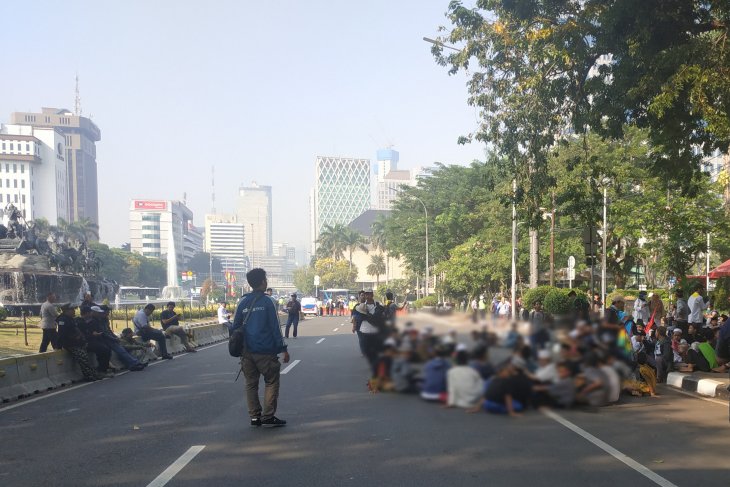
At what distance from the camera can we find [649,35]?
11.9 meters

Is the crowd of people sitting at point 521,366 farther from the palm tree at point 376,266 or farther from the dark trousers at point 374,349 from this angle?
the palm tree at point 376,266

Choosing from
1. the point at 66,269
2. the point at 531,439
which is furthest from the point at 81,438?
the point at 66,269

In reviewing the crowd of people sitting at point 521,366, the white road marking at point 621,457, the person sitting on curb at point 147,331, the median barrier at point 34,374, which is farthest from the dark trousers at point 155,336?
the crowd of people sitting at point 521,366

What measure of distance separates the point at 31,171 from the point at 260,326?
16838cm

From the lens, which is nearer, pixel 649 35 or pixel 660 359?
pixel 649 35

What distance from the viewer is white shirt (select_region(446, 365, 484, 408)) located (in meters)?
3.42

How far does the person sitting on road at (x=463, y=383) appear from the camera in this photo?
342cm

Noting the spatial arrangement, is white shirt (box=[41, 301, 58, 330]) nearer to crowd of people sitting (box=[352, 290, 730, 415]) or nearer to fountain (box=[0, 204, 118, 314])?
crowd of people sitting (box=[352, 290, 730, 415])

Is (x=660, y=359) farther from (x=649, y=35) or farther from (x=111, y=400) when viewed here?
(x=111, y=400)

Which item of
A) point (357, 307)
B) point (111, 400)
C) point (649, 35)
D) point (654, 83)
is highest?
point (649, 35)

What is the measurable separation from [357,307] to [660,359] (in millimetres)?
6181

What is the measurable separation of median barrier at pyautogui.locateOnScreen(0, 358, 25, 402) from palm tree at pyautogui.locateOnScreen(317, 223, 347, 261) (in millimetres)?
123155

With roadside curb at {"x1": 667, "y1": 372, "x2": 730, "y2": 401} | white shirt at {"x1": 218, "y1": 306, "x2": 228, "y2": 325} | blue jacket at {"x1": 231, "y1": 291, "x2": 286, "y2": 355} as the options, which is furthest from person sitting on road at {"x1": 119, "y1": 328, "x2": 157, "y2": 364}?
roadside curb at {"x1": 667, "y1": 372, "x2": 730, "y2": 401}

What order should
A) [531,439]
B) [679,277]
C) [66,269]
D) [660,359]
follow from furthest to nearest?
→ [66,269] → [679,277] → [660,359] → [531,439]
